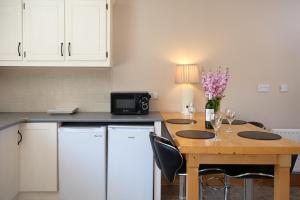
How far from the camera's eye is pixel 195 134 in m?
2.15

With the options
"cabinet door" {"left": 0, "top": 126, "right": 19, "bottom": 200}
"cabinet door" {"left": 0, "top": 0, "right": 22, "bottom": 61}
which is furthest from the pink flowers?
"cabinet door" {"left": 0, "top": 0, "right": 22, "bottom": 61}


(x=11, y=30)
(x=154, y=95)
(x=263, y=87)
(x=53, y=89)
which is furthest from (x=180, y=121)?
(x=11, y=30)

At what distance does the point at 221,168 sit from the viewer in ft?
6.91

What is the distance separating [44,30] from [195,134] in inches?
76.4

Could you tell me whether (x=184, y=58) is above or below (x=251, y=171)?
above

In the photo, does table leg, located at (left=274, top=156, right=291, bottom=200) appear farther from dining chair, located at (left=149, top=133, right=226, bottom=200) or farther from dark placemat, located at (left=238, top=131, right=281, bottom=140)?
dining chair, located at (left=149, top=133, right=226, bottom=200)

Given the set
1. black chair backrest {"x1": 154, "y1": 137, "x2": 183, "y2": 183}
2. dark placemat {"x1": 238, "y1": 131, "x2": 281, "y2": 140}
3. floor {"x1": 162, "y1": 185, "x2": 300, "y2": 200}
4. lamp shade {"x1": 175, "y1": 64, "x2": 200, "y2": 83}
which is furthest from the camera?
lamp shade {"x1": 175, "y1": 64, "x2": 200, "y2": 83}

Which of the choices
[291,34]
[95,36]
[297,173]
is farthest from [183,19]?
[297,173]

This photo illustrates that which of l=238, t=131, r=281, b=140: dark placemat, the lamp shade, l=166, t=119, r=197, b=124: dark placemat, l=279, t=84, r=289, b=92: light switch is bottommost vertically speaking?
l=238, t=131, r=281, b=140: dark placemat

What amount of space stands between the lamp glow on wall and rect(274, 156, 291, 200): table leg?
1536 millimetres

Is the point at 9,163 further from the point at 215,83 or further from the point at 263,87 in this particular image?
the point at 263,87

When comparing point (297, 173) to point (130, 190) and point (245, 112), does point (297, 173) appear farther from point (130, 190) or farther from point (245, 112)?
point (130, 190)

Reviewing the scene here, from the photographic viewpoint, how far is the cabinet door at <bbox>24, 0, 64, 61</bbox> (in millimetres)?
2979

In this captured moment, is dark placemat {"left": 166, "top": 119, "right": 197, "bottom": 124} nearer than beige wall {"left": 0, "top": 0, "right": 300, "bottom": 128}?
Yes
